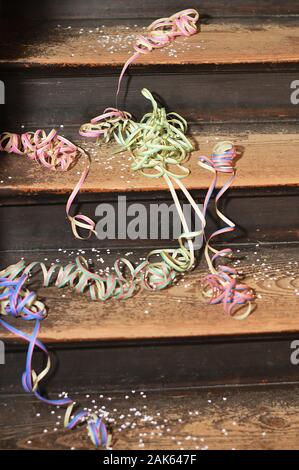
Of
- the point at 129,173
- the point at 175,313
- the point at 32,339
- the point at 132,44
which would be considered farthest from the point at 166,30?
the point at 32,339

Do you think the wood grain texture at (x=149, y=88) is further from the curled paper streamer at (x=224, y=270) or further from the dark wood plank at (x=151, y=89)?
the curled paper streamer at (x=224, y=270)

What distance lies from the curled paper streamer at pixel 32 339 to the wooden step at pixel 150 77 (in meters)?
0.46

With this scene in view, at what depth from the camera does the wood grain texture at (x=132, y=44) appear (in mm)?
1789

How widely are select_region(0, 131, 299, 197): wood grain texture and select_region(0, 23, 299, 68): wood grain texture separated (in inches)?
8.0

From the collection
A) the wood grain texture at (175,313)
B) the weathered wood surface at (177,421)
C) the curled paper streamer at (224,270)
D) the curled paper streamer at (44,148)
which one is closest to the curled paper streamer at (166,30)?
the curled paper streamer at (44,148)

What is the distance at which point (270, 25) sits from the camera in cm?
201

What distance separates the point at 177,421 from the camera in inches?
62.3

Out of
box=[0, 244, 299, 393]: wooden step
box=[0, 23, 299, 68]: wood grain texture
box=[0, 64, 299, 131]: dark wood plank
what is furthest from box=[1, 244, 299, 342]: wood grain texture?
box=[0, 23, 299, 68]: wood grain texture

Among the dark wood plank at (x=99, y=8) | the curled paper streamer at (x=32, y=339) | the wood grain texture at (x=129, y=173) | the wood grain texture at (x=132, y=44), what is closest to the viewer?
the curled paper streamer at (x=32, y=339)

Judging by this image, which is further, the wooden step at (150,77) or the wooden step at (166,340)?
the wooden step at (150,77)

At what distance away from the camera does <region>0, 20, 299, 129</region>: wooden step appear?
1793 millimetres

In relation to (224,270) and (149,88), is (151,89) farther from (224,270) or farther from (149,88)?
(224,270)
